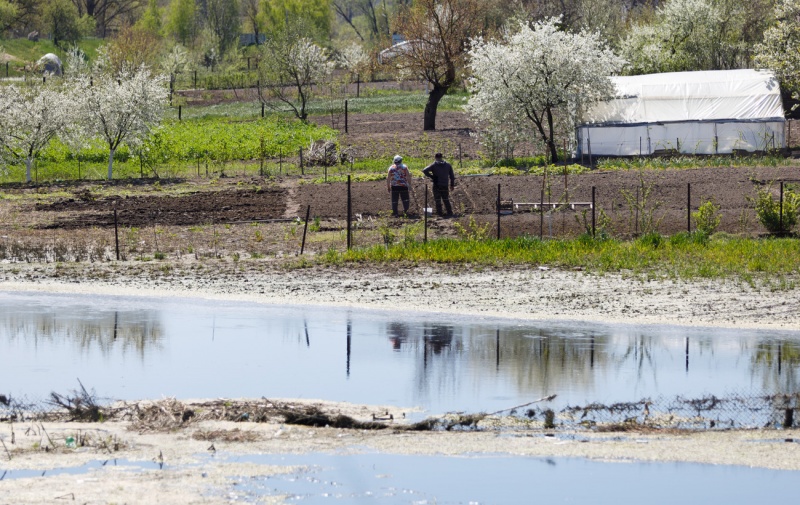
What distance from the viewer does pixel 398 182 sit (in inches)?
1232

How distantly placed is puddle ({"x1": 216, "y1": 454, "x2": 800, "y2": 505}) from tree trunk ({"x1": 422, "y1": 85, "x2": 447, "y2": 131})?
153ft

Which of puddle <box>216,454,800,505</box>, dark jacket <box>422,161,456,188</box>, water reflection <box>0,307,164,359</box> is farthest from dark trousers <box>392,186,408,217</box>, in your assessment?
puddle <box>216,454,800,505</box>

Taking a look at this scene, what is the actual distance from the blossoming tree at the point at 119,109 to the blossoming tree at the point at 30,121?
873 mm

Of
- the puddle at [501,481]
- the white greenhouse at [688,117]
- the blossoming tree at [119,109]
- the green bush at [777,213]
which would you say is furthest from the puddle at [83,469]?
the blossoming tree at [119,109]

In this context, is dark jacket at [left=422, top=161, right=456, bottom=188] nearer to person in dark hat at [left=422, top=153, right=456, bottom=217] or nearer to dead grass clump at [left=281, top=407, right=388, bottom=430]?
person in dark hat at [left=422, top=153, right=456, bottom=217]

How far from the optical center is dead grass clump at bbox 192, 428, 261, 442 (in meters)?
12.0

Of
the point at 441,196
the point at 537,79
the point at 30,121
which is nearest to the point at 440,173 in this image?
the point at 441,196

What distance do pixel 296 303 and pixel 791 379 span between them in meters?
9.33

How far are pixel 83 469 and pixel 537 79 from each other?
3500 centimetres

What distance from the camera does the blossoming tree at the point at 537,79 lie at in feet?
144

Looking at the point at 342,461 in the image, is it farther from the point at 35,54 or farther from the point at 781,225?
the point at 35,54

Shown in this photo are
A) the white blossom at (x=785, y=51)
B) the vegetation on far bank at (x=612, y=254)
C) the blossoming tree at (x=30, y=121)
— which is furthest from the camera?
the white blossom at (x=785, y=51)

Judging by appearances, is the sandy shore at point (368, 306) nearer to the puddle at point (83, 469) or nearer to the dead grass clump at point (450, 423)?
the puddle at point (83, 469)

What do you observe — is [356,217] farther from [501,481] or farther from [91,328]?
[501,481]
